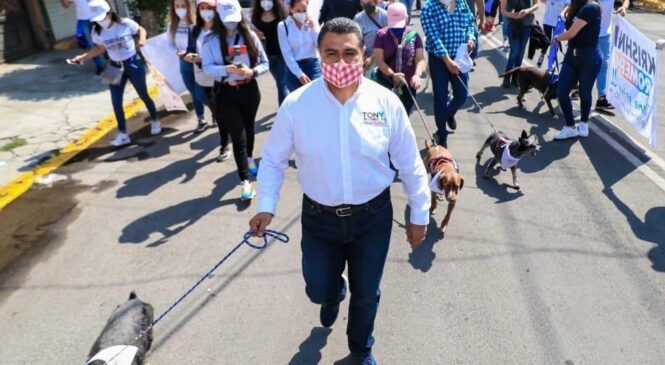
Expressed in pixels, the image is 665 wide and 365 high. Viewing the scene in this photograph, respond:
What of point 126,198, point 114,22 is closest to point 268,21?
point 114,22

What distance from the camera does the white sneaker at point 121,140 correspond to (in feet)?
21.6

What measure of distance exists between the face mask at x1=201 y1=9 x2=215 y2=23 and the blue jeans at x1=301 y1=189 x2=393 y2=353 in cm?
288

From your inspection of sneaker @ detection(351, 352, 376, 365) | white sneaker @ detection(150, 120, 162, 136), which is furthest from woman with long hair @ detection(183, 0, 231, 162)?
sneaker @ detection(351, 352, 376, 365)

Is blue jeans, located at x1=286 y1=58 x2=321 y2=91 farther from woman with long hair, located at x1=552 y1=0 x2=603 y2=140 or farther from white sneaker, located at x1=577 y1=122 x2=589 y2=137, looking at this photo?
white sneaker, located at x1=577 y1=122 x2=589 y2=137

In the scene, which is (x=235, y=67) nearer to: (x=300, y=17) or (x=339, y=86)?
(x=300, y=17)

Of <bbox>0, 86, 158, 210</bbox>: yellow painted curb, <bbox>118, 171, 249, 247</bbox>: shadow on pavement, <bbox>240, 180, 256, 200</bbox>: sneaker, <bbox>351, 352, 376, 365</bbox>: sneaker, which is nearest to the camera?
<bbox>351, 352, 376, 365</bbox>: sneaker

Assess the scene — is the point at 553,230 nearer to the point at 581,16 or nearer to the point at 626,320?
the point at 626,320

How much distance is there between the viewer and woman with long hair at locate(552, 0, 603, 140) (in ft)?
18.1

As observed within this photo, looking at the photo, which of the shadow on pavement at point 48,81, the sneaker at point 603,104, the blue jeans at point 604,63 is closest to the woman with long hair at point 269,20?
the shadow on pavement at point 48,81

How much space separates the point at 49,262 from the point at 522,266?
3.92 m

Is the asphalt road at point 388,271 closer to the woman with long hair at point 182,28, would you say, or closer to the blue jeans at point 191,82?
the blue jeans at point 191,82

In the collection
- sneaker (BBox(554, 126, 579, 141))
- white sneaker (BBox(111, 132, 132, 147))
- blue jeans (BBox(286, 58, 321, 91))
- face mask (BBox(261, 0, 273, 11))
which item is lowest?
sneaker (BBox(554, 126, 579, 141))

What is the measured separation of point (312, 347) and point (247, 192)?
2.14m

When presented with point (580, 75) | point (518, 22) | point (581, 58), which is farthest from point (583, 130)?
point (518, 22)
